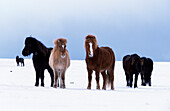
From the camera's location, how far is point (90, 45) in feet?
29.7

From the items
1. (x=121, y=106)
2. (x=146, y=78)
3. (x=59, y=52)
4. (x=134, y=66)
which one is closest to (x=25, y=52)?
(x=59, y=52)

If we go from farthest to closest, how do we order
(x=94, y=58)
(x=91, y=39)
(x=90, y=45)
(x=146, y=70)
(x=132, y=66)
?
(x=146, y=70), (x=132, y=66), (x=94, y=58), (x=91, y=39), (x=90, y=45)

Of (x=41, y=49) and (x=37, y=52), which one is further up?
(x=41, y=49)

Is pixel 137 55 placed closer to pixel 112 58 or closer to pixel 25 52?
pixel 112 58

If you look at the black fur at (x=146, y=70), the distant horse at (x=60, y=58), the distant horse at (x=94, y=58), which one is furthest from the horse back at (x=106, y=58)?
the black fur at (x=146, y=70)

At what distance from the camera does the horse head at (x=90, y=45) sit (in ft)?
29.7

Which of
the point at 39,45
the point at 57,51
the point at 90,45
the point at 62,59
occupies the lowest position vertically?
the point at 62,59

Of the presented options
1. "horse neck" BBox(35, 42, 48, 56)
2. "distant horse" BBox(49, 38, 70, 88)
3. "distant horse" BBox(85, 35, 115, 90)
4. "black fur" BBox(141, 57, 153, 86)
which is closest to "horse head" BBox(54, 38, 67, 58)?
"distant horse" BBox(49, 38, 70, 88)

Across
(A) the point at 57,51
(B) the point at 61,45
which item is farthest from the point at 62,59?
(B) the point at 61,45

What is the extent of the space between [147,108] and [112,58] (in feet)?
18.0

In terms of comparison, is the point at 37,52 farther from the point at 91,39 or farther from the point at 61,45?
the point at 91,39

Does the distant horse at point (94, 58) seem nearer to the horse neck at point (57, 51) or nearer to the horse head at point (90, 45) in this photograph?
the horse head at point (90, 45)

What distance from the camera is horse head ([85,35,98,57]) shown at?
29.7 ft

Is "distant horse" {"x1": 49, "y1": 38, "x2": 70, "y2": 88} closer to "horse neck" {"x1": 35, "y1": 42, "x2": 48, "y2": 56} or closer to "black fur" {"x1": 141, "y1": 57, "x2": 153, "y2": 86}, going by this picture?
"horse neck" {"x1": 35, "y1": 42, "x2": 48, "y2": 56}
